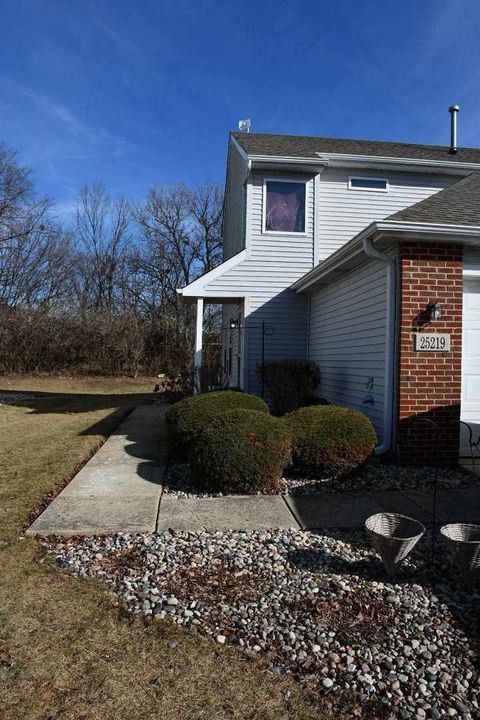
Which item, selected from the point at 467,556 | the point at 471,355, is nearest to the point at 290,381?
the point at 471,355

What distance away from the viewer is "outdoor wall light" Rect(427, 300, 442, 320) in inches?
231

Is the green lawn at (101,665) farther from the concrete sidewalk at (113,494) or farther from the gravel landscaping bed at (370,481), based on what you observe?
the gravel landscaping bed at (370,481)

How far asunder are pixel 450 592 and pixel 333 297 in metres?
6.55

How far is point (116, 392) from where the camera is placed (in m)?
18.3

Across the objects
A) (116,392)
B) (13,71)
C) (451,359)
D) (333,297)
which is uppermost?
(13,71)

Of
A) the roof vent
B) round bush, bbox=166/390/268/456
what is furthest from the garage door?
the roof vent

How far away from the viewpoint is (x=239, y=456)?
4863 mm

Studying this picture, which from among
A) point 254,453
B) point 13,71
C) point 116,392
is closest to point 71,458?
point 254,453

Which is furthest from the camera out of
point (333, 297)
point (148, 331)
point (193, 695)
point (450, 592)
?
point (148, 331)

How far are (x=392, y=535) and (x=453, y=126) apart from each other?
40.5ft

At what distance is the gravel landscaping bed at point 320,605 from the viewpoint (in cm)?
213

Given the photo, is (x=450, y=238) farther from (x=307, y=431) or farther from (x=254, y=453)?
(x=254, y=453)

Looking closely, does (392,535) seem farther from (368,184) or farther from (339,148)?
(339,148)

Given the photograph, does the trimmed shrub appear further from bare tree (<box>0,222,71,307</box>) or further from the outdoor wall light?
bare tree (<box>0,222,71,307</box>)
